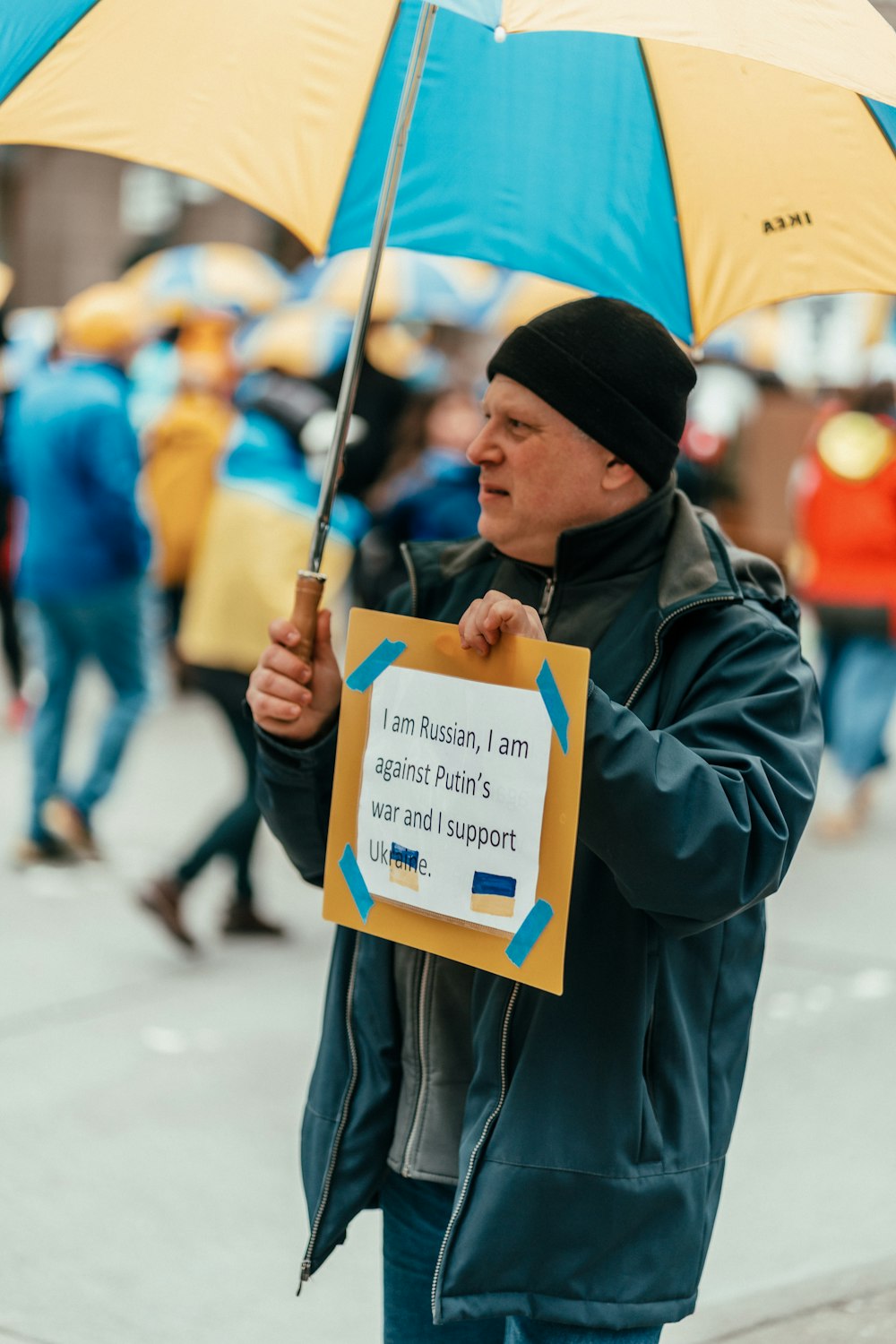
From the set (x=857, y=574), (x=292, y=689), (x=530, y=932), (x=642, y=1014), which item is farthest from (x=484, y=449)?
(x=857, y=574)

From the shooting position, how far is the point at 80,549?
6887mm

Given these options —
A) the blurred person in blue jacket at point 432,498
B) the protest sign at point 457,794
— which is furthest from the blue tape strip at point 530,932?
the blurred person in blue jacket at point 432,498

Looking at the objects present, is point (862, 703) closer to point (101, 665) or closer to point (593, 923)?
point (101, 665)

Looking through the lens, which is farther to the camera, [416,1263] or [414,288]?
[414,288]

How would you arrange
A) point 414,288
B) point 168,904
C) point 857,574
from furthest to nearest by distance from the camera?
point 414,288 → point 857,574 → point 168,904

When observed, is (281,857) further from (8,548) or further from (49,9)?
(49,9)

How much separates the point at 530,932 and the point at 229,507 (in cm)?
403

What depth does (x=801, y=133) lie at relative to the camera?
8.74 feet

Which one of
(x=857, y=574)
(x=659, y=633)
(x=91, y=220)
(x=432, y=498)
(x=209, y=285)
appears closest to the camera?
(x=659, y=633)

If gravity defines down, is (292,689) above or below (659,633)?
below

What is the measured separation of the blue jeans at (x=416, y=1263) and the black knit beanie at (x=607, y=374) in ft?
3.43

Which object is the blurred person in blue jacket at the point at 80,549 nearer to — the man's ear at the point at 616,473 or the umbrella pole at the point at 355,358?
the umbrella pole at the point at 355,358

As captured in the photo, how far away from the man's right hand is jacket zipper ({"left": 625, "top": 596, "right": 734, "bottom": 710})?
43 cm

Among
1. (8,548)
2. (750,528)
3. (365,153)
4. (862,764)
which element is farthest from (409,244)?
(750,528)
